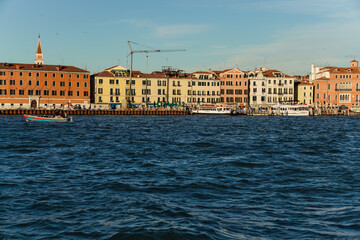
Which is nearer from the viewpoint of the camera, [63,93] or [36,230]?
[36,230]

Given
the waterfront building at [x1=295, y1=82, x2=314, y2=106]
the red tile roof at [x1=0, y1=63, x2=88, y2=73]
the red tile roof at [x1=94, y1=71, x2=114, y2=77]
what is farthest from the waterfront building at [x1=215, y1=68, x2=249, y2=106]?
the red tile roof at [x1=0, y1=63, x2=88, y2=73]

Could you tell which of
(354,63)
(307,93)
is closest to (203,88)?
(307,93)

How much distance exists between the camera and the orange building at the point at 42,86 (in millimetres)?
83750

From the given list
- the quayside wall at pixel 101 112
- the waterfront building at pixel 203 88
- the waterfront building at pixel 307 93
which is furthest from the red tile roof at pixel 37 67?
the waterfront building at pixel 307 93

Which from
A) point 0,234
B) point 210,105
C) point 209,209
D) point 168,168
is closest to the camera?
point 0,234

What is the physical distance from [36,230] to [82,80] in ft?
272

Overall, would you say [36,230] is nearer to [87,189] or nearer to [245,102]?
[87,189]

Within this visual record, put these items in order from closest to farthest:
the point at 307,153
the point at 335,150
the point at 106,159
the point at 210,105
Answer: the point at 106,159
the point at 307,153
the point at 335,150
the point at 210,105

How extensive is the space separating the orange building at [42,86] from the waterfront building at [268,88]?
40.0m

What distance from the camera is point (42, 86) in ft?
283

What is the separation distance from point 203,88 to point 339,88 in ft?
111

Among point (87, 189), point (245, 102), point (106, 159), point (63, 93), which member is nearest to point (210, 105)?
point (245, 102)

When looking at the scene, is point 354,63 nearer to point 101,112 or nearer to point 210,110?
point 210,110

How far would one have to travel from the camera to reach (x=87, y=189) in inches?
528
